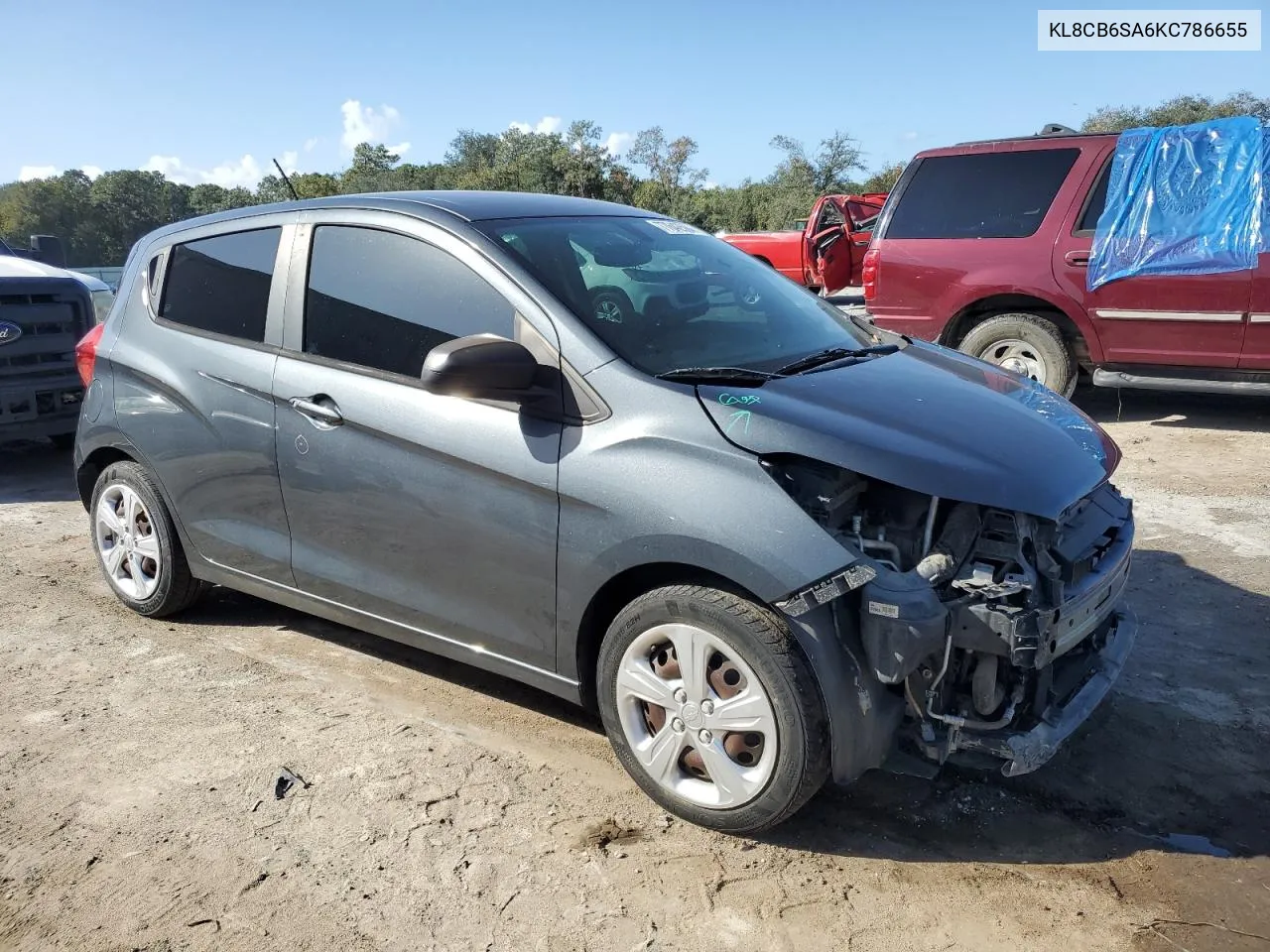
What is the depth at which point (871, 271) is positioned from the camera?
26.9 feet

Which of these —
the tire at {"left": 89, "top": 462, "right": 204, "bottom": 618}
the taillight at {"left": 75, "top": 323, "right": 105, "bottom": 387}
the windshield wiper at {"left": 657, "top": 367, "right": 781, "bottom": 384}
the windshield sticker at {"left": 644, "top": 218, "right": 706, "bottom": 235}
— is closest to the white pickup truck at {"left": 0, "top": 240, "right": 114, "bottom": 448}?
the taillight at {"left": 75, "top": 323, "right": 105, "bottom": 387}

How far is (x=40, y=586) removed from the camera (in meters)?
5.18

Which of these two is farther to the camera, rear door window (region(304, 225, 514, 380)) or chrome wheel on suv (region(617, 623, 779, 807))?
rear door window (region(304, 225, 514, 380))

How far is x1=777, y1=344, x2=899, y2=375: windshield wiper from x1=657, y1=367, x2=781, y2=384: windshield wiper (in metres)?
0.16

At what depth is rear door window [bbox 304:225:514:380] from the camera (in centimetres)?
332

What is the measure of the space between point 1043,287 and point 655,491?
5692 millimetres

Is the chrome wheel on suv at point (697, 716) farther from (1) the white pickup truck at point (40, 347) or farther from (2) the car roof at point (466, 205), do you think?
(1) the white pickup truck at point (40, 347)

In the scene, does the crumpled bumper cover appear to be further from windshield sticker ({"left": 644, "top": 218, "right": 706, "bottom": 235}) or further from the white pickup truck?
the white pickup truck

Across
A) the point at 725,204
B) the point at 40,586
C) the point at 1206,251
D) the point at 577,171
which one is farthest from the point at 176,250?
the point at 577,171

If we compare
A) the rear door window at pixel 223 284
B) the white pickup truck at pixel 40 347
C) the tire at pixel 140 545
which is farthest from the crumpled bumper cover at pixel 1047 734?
the white pickup truck at pixel 40 347

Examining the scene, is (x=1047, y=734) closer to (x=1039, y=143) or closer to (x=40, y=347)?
(x=1039, y=143)

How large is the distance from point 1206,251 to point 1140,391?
2190 mm

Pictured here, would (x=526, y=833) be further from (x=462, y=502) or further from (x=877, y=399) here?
(x=877, y=399)

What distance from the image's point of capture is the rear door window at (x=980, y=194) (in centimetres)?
758
